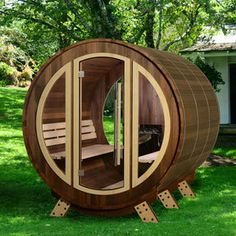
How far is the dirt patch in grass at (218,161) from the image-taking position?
14.8m

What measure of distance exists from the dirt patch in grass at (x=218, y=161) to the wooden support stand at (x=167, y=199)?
5.27 m

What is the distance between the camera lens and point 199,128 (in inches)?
365

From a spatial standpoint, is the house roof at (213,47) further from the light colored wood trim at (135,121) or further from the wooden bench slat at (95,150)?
the light colored wood trim at (135,121)

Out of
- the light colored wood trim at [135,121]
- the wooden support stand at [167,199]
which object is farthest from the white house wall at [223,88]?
the light colored wood trim at [135,121]

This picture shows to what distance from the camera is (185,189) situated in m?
10.7

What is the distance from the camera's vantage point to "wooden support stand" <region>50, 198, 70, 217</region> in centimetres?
891

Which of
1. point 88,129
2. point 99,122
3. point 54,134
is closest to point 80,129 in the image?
point 54,134

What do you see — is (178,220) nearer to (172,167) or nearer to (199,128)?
(172,167)

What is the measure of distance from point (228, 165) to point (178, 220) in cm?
639

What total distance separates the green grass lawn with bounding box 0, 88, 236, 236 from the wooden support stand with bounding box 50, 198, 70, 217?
4.4 inches

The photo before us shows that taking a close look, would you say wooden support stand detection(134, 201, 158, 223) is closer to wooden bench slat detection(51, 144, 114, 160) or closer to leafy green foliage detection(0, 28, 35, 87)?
wooden bench slat detection(51, 144, 114, 160)

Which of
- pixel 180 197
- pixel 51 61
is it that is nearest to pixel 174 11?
pixel 180 197

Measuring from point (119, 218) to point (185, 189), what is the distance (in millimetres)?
2197

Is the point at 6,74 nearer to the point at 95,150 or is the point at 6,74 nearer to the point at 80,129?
the point at 95,150
